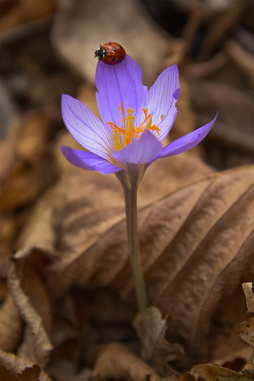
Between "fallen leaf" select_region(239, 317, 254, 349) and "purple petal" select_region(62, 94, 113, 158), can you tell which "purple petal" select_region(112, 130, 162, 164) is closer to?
"purple petal" select_region(62, 94, 113, 158)

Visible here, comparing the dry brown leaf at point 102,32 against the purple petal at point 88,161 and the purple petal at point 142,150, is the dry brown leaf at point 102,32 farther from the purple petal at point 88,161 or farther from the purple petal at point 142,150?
the purple petal at point 142,150

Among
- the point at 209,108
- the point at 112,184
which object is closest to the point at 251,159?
the point at 209,108

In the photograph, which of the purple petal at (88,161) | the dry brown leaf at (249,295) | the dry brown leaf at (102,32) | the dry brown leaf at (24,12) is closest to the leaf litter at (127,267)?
the dry brown leaf at (249,295)

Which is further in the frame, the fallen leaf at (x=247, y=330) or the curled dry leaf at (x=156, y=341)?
the curled dry leaf at (x=156, y=341)

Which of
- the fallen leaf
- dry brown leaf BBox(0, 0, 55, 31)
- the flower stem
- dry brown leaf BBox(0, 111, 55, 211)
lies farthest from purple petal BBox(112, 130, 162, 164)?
dry brown leaf BBox(0, 0, 55, 31)

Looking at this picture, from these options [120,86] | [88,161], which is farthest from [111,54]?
[88,161]

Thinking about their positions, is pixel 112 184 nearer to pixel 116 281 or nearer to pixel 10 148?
pixel 116 281
